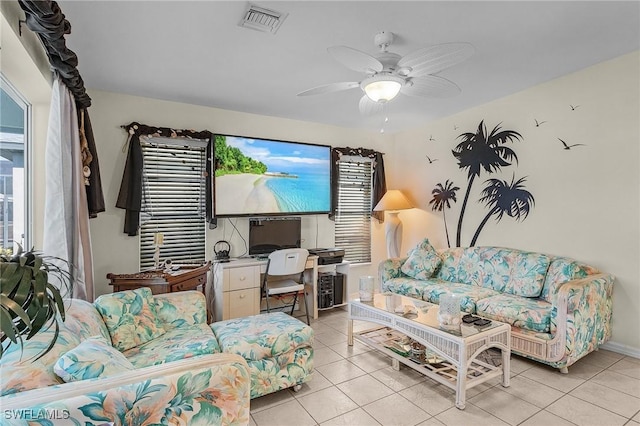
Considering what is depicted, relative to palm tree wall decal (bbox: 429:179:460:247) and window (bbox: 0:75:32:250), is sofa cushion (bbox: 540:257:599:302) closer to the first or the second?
palm tree wall decal (bbox: 429:179:460:247)

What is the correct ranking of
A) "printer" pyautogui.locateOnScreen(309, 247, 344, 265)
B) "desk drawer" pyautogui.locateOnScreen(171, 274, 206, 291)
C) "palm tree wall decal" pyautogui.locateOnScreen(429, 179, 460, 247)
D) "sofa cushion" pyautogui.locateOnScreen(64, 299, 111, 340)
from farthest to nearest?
1. "palm tree wall decal" pyautogui.locateOnScreen(429, 179, 460, 247)
2. "printer" pyautogui.locateOnScreen(309, 247, 344, 265)
3. "desk drawer" pyautogui.locateOnScreen(171, 274, 206, 291)
4. "sofa cushion" pyautogui.locateOnScreen(64, 299, 111, 340)

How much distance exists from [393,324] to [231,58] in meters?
2.55

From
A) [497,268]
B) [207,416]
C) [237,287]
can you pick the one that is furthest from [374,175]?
[207,416]

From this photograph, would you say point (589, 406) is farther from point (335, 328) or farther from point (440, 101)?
point (440, 101)

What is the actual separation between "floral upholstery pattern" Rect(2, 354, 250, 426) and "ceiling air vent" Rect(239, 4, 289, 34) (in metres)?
2.01

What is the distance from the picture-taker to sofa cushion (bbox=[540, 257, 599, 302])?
297 cm

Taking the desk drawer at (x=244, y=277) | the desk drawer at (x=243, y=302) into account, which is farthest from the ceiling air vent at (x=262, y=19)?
the desk drawer at (x=243, y=302)

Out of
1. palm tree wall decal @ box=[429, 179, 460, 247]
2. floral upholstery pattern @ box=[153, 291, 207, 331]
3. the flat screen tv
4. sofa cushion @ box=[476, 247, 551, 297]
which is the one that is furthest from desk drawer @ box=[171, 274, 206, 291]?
palm tree wall decal @ box=[429, 179, 460, 247]

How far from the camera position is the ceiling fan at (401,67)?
6.54 ft

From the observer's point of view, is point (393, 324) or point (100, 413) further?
point (393, 324)

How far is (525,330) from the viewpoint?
110 inches

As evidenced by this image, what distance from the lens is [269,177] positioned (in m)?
4.27

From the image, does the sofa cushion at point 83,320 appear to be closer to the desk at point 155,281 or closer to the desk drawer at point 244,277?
the desk at point 155,281

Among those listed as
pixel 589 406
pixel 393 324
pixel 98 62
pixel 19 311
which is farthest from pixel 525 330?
pixel 98 62
